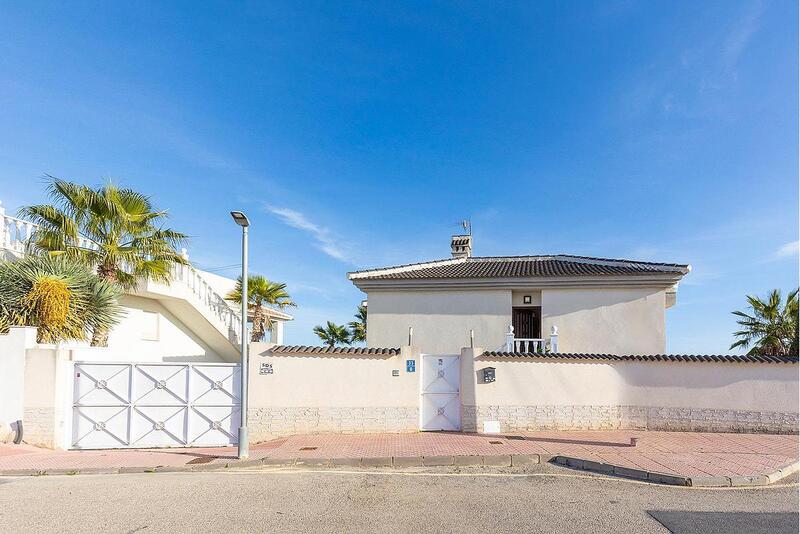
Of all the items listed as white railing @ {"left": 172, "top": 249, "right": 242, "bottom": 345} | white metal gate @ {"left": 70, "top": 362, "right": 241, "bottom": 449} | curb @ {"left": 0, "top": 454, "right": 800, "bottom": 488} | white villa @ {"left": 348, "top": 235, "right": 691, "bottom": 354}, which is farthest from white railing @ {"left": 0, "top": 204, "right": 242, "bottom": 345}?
curb @ {"left": 0, "top": 454, "right": 800, "bottom": 488}

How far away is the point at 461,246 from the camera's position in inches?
805

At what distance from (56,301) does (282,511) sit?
8361mm

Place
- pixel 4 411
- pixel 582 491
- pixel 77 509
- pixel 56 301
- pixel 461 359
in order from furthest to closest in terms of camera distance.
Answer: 1. pixel 461 359
2. pixel 56 301
3. pixel 4 411
4. pixel 582 491
5. pixel 77 509

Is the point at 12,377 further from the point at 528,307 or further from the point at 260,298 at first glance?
the point at 528,307

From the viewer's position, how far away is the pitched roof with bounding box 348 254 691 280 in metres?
14.6

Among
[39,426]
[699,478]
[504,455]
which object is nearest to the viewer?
[699,478]

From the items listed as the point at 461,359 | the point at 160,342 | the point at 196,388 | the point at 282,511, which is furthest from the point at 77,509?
the point at 160,342

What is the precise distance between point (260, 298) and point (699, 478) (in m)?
17.1

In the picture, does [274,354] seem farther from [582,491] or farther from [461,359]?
[582,491]

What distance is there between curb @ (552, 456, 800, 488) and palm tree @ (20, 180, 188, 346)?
12214 mm

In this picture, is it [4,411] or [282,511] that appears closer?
[282,511]

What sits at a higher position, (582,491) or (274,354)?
(274,354)

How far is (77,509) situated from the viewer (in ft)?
18.4

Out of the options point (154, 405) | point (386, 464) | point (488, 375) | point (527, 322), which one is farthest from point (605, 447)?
point (154, 405)
